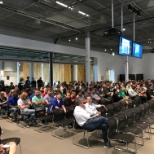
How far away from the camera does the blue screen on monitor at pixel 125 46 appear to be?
24.7 feet

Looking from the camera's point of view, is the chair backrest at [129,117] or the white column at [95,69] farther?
the white column at [95,69]

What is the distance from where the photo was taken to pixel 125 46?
25.6ft

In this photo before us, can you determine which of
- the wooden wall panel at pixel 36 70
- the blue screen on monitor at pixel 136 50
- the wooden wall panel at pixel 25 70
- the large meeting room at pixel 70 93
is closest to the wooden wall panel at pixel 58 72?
the large meeting room at pixel 70 93

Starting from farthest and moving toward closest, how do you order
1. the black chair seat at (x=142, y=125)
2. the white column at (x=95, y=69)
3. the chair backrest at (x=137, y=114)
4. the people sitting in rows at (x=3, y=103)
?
the white column at (x=95, y=69)
the people sitting in rows at (x=3, y=103)
the chair backrest at (x=137, y=114)
the black chair seat at (x=142, y=125)

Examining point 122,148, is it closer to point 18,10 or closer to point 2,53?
point 18,10

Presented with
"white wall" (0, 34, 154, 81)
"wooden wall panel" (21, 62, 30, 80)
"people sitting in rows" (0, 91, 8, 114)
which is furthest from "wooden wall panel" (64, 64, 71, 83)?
"people sitting in rows" (0, 91, 8, 114)

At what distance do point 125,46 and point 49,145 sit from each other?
17.9 ft

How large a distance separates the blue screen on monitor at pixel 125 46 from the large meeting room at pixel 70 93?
0.04 meters

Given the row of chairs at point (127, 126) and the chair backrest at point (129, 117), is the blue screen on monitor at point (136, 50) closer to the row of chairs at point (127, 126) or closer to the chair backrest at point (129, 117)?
the row of chairs at point (127, 126)

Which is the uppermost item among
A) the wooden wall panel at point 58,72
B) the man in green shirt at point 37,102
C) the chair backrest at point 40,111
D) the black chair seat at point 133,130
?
the wooden wall panel at point 58,72

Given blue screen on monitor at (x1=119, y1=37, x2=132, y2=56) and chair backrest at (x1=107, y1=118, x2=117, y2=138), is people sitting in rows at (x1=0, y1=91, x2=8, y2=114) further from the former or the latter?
blue screen on monitor at (x1=119, y1=37, x2=132, y2=56)

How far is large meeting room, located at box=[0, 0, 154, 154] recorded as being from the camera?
13.2 ft

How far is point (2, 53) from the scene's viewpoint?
36.7ft

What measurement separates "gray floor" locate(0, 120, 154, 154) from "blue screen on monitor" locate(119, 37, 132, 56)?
13.6ft
